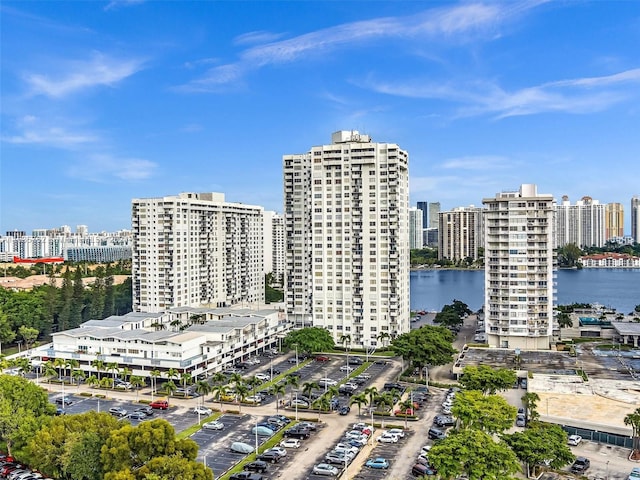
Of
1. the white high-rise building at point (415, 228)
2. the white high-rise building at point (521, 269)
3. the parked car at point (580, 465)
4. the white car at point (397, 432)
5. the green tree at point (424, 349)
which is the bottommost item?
the parked car at point (580, 465)

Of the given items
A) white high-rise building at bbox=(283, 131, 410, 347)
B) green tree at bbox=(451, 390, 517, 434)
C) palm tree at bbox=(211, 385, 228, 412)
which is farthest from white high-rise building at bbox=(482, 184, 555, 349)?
palm tree at bbox=(211, 385, 228, 412)

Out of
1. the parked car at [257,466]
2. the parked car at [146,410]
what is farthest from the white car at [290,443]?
the parked car at [146,410]

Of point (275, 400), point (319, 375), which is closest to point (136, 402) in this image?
point (275, 400)

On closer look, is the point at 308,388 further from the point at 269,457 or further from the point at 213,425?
the point at 269,457

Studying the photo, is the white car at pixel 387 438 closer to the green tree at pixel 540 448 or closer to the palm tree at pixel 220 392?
the green tree at pixel 540 448

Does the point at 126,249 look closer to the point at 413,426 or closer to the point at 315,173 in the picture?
the point at 315,173

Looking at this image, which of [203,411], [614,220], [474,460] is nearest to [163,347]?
[203,411]

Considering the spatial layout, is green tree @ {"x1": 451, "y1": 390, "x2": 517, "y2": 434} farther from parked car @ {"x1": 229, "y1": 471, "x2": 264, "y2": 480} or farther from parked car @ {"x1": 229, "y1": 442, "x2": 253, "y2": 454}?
parked car @ {"x1": 229, "y1": 442, "x2": 253, "y2": 454}
